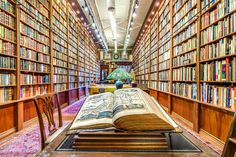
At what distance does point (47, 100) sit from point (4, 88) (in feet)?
→ 7.46

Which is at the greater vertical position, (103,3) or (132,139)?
(103,3)

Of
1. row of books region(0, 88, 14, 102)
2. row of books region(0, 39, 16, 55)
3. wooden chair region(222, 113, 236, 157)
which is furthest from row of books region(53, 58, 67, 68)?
wooden chair region(222, 113, 236, 157)

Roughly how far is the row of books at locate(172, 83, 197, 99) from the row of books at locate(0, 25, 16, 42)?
330 centimetres

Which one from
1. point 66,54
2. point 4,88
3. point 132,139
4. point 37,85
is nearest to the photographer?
point 132,139

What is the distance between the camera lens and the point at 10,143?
2.81m

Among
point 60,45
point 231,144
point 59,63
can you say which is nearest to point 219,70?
point 231,144

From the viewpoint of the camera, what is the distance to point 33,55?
13.4 feet

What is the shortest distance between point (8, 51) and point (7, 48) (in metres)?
0.05

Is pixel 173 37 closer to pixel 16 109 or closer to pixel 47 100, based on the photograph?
pixel 16 109

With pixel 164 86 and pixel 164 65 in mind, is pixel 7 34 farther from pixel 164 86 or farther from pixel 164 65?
pixel 164 86

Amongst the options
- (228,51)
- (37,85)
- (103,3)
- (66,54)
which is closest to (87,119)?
(228,51)

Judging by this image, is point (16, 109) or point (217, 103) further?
point (16, 109)

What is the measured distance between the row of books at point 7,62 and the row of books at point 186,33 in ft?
10.6

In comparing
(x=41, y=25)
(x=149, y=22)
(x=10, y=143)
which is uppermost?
(x=149, y=22)
